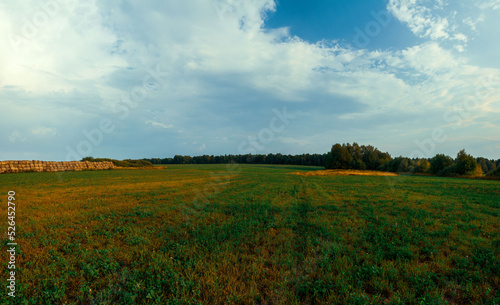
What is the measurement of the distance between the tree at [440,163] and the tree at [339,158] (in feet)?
Answer: 118

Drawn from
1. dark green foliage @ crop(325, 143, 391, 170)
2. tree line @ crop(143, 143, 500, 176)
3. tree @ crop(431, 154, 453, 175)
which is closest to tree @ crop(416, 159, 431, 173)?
tree line @ crop(143, 143, 500, 176)

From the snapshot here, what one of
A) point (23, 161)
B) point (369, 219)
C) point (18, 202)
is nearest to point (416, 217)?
point (369, 219)

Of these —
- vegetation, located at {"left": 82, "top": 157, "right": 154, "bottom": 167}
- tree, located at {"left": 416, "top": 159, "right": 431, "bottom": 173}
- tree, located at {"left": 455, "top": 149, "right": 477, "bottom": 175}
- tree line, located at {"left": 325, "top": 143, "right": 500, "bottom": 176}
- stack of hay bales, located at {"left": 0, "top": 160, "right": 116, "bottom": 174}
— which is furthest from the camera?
vegetation, located at {"left": 82, "top": 157, "right": 154, "bottom": 167}

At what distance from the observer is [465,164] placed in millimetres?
68625

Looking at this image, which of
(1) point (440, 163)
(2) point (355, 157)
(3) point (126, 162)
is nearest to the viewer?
(1) point (440, 163)

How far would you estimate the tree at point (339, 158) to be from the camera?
113188 millimetres

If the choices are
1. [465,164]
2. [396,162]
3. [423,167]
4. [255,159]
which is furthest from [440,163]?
[255,159]

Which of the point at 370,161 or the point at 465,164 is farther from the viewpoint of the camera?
the point at 370,161

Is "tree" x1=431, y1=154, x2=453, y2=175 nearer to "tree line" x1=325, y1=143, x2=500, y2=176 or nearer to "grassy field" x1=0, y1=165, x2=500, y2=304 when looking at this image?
"tree line" x1=325, y1=143, x2=500, y2=176

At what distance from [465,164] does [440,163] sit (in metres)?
14.3

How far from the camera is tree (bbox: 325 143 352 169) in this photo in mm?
113188

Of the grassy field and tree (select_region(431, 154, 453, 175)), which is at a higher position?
tree (select_region(431, 154, 453, 175))

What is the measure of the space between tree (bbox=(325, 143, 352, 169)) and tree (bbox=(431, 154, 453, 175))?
36.0m

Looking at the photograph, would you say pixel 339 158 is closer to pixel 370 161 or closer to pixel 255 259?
pixel 370 161
